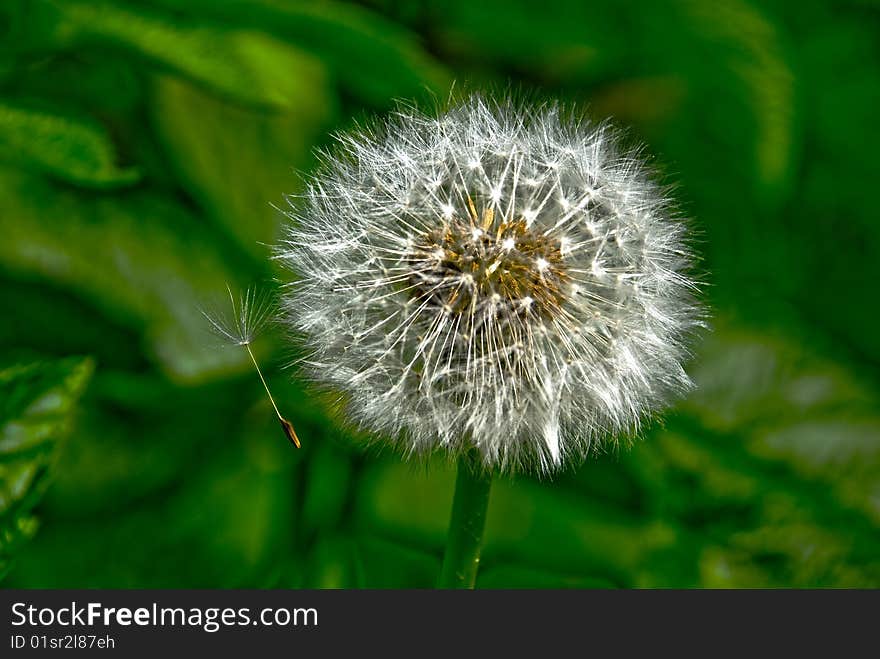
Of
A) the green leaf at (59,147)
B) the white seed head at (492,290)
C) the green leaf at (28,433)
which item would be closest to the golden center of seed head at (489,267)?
the white seed head at (492,290)

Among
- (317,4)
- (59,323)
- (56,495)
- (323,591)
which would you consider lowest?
(323,591)

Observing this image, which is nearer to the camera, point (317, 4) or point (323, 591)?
point (323, 591)

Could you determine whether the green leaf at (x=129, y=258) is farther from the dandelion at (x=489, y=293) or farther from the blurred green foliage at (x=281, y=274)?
the dandelion at (x=489, y=293)

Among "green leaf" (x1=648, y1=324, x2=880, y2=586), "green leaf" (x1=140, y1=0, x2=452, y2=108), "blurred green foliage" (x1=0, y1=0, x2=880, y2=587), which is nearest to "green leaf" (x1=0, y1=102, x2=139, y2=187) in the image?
"blurred green foliage" (x1=0, y1=0, x2=880, y2=587)

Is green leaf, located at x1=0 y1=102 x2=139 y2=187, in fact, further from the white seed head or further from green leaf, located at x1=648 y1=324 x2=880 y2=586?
green leaf, located at x1=648 y1=324 x2=880 y2=586

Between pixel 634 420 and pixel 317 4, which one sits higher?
pixel 317 4

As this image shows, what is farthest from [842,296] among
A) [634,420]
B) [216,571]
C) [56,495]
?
[56,495]

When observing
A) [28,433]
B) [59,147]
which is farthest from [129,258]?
[28,433]

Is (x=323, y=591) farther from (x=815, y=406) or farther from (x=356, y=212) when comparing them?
(x=815, y=406)
